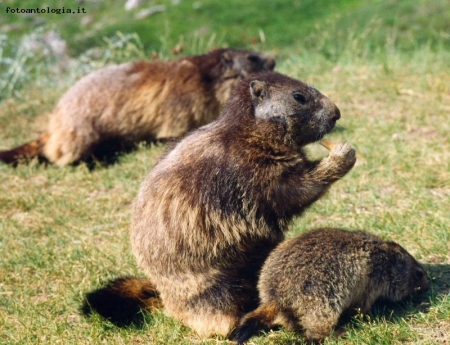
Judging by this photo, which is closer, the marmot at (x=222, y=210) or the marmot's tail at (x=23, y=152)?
the marmot at (x=222, y=210)

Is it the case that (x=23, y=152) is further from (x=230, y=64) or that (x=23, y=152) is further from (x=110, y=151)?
(x=230, y=64)

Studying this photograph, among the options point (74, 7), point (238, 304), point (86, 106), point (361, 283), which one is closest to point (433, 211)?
point (361, 283)

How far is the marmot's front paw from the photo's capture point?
4.91 metres

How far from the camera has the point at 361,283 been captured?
463 centimetres

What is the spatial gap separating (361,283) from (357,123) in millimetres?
4510

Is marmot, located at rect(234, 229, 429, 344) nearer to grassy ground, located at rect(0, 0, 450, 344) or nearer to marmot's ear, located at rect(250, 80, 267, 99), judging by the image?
grassy ground, located at rect(0, 0, 450, 344)

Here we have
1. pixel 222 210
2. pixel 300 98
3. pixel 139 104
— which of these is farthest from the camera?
pixel 139 104

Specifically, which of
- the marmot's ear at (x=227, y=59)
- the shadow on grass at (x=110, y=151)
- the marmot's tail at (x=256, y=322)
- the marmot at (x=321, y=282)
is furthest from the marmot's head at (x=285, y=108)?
the marmot's ear at (x=227, y=59)

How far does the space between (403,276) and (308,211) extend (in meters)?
1.96

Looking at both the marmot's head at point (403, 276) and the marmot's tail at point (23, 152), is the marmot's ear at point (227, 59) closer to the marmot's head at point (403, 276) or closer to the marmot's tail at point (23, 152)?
the marmot's tail at point (23, 152)

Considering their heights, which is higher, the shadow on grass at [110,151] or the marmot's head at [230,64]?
the marmot's head at [230,64]

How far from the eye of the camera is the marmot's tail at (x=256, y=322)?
4.37 m

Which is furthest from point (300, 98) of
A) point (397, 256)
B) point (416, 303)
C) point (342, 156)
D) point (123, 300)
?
point (123, 300)

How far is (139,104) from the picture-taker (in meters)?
9.23
